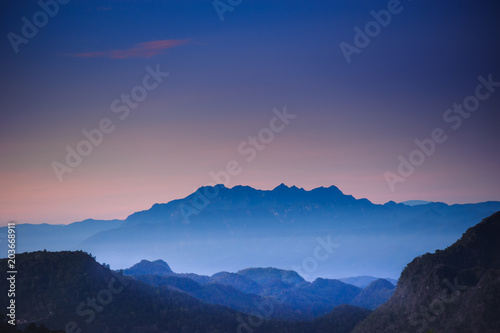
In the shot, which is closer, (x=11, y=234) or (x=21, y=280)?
(x=11, y=234)

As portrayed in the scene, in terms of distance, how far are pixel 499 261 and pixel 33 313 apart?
17447 cm

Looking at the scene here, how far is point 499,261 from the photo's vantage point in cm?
18688

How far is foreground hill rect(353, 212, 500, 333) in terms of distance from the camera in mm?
135500

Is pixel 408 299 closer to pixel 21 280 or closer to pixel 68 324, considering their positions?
pixel 68 324

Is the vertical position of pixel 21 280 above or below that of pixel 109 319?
above

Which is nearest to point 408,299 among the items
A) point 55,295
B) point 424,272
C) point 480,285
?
point 424,272

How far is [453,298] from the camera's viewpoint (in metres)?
155

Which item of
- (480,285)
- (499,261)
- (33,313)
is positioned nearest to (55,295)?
(33,313)

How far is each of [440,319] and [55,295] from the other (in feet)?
469

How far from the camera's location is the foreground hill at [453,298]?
5335 inches

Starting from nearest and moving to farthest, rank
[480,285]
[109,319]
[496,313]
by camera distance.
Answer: [496,313] → [480,285] → [109,319]

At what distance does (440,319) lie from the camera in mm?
152750

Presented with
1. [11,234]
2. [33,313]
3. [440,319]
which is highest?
[11,234]

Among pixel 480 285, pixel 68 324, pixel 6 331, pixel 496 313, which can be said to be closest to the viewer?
pixel 6 331
